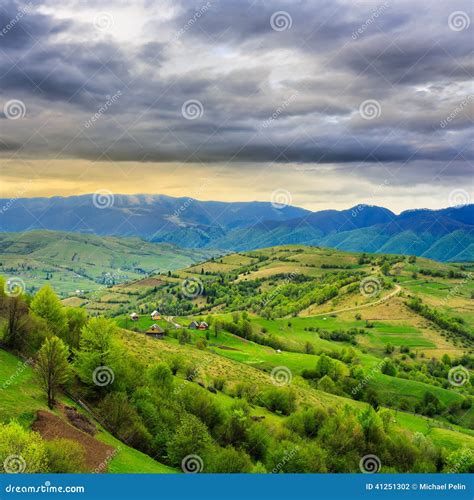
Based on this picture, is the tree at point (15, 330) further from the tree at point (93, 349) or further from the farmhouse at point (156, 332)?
the farmhouse at point (156, 332)

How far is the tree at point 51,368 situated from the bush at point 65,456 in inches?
429

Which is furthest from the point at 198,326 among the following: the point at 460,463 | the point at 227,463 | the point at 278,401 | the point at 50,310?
the point at 227,463

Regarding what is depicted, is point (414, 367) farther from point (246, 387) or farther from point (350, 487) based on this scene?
point (350, 487)

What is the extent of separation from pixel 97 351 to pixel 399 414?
3476 inches

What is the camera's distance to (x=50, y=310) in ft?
217

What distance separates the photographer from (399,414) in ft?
388

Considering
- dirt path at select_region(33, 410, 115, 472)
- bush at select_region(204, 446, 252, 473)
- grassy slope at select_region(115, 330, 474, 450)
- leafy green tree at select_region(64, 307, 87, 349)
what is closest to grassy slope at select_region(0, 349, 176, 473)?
dirt path at select_region(33, 410, 115, 472)

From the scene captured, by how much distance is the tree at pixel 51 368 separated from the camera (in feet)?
157

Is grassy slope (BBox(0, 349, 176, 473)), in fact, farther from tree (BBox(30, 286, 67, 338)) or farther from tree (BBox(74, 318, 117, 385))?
tree (BBox(30, 286, 67, 338))

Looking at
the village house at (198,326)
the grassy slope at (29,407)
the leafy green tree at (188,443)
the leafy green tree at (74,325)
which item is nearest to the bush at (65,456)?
the grassy slope at (29,407)

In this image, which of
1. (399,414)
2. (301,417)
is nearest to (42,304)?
(301,417)

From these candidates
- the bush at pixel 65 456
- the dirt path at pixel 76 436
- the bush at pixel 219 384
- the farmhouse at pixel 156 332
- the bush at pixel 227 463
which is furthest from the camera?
the farmhouse at pixel 156 332

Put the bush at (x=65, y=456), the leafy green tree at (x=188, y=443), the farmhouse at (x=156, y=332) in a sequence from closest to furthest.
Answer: the bush at (x=65, y=456) < the leafy green tree at (x=188, y=443) < the farmhouse at (x=156, y=332)

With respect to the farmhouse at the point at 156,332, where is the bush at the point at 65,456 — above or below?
above
